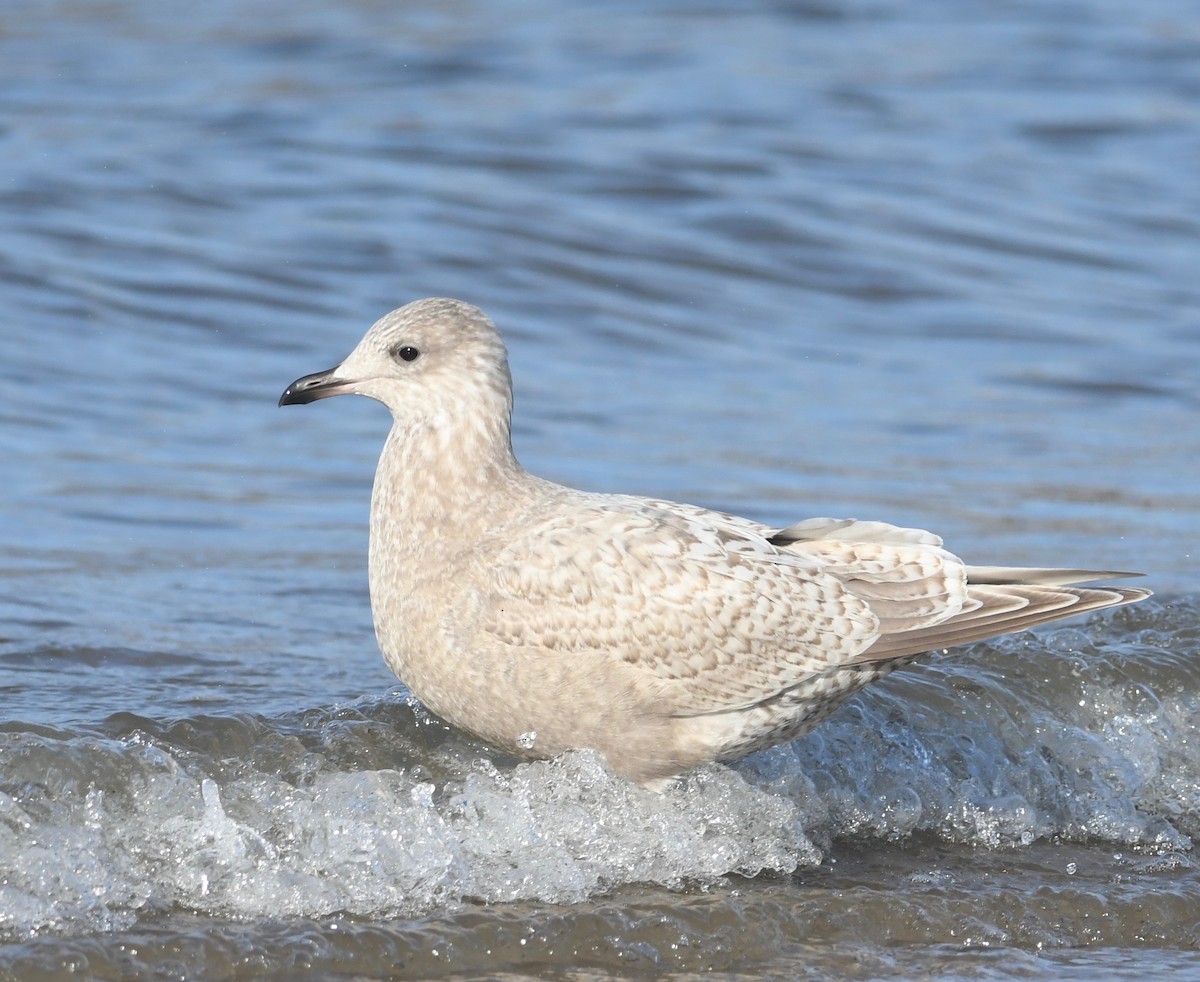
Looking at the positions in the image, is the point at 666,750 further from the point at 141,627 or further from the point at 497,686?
the point at 141,627

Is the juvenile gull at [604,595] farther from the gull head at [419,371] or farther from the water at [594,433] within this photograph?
the water at [594,433]

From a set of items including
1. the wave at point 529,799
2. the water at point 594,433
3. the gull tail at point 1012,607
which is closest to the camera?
the wave at point 529,799

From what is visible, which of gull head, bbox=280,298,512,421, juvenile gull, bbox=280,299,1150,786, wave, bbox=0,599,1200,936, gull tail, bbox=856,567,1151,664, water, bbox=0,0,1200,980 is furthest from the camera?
gull head, bbox=280,298,512,421

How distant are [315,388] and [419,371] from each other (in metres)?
0.31

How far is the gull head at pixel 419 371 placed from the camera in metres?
5.55

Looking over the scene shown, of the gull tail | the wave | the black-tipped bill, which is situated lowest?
the wave

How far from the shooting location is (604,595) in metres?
5.18

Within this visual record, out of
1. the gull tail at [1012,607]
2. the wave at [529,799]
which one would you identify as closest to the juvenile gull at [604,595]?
the gull tail at [1012,607]

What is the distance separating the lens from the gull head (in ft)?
18.2

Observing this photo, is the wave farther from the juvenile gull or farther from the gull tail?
the gull tail

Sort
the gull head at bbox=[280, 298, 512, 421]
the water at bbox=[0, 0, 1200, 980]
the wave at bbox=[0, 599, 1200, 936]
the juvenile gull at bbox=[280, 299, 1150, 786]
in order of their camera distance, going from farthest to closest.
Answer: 1. the gull head at bbox=[280, 298, 512, 421]
2. the juvenile gull at bbox=[280, 299, 1150, 786]
3. the water at bbox=[0, 0, 1200, 980]
4. the wave at bbox=[0, 599, 1200, 936]

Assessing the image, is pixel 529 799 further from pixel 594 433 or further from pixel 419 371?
pixel 594 433

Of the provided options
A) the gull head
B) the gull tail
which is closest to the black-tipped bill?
the gull head

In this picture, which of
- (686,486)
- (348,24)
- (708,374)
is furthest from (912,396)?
(348,24)
